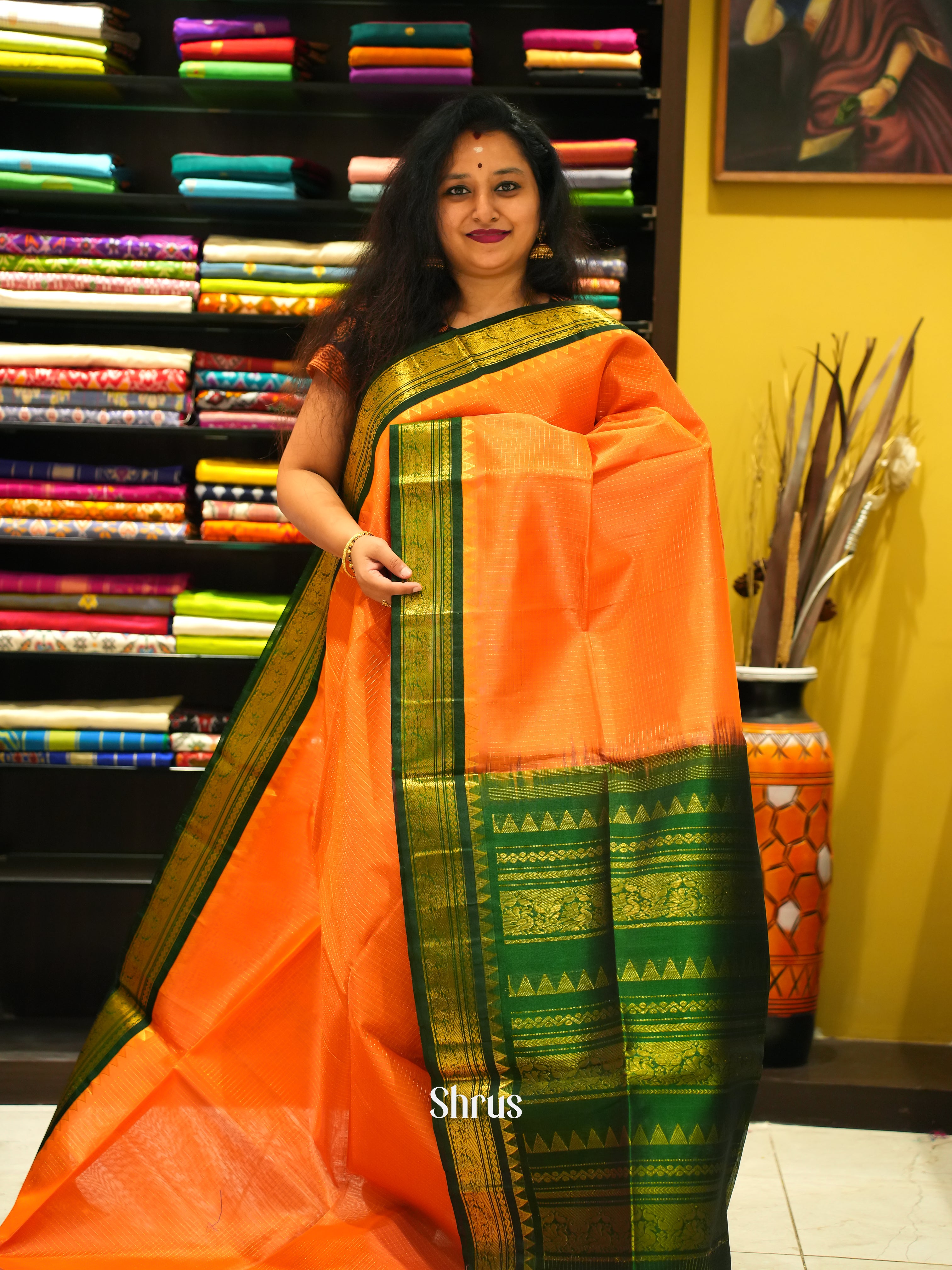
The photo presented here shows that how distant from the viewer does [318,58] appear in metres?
2.54

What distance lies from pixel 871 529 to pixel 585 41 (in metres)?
1.24

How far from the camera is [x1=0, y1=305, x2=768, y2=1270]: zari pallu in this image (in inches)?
54.0

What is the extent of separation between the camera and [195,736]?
2.49m

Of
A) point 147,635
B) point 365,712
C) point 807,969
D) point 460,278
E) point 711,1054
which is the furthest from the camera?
point 147,635

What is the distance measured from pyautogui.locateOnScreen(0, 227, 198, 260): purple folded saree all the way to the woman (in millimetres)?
956

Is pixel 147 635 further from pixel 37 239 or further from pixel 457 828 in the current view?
pixel 457 828

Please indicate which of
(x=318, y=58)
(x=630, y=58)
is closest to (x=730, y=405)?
(x=630, y=58)

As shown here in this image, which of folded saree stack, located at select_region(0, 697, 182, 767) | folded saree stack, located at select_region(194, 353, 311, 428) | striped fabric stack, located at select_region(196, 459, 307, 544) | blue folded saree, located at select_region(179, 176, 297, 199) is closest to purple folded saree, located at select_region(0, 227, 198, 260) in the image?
blue folded saree, located at select_region(179, 176, 297, 199)

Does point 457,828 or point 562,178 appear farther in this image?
point 562,178

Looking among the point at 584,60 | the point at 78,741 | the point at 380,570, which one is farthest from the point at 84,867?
the point at 584,60

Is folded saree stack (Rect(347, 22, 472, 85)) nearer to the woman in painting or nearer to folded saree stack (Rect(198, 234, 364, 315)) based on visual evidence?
folded saree stack (Rect(198, 234, 364, 315))

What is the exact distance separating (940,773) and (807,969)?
617 mm

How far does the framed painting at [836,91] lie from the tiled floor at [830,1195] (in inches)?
81.5

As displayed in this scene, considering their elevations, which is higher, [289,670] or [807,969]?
[289,670]
